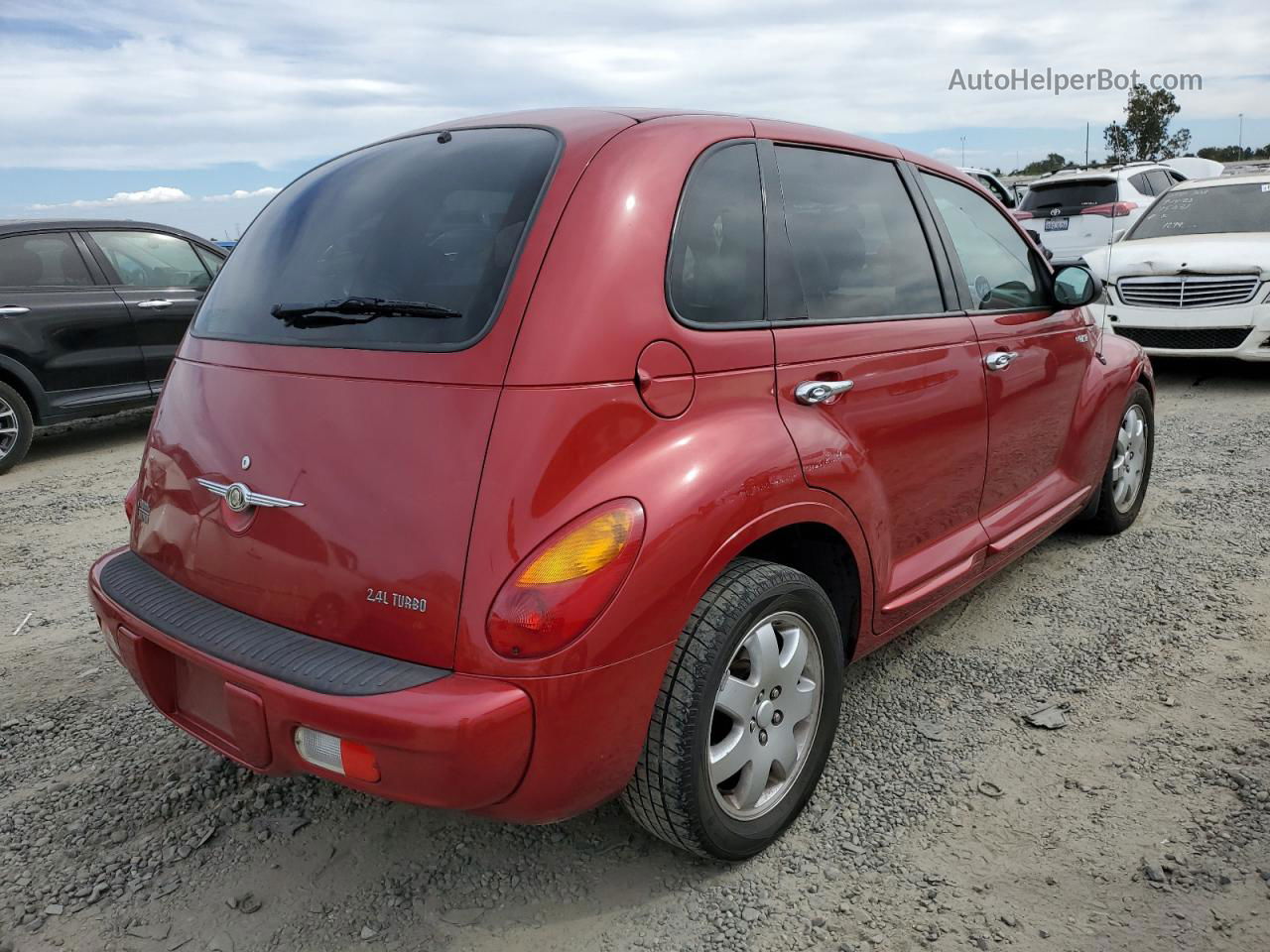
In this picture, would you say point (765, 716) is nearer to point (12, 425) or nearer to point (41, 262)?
point (12, 425)

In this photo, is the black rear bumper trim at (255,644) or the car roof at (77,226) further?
the car roof at (77,226)

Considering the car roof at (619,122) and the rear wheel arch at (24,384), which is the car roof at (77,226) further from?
the car roof at (619,122)

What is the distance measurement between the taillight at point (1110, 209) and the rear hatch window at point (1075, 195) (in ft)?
0.25

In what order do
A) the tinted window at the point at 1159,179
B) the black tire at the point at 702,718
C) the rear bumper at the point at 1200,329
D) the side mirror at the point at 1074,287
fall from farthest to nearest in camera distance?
1. the tinted window at the point at 1159,179
2. the rear bumper at the point at 1200,329
3. the side mirror at the point at 1074,287
4. the black tire at the point at 702,718

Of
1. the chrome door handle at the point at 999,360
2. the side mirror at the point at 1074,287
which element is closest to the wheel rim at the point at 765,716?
the chrome door handle at the point at 999,360

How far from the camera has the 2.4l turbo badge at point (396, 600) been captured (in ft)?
6.08

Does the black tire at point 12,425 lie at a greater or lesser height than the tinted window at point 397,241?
lesser

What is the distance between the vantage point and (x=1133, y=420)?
4.40 m

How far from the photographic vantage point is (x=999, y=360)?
3.13 metres

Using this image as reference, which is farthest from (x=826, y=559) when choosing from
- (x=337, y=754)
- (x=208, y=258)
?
(x=208, y=258)

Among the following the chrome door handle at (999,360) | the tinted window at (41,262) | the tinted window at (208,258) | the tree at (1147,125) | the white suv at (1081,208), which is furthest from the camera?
the tree at (1147,125)

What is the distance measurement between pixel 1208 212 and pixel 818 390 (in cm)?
795

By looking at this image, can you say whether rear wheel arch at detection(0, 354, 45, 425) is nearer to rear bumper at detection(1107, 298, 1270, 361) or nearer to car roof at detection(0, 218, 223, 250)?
car roof at detection(0, 218, 223, 250)

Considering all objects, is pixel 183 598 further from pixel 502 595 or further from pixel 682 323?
pixel 682 323
